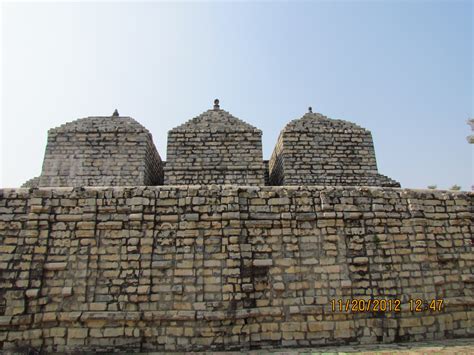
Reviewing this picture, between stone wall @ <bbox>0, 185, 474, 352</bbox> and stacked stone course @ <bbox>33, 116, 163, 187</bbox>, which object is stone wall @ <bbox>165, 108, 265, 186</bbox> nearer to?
stacked stone course @ <bbox>33, 116, 163, 187</bbox>

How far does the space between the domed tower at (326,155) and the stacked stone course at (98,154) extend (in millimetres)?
4548

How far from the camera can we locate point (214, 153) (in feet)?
31.3

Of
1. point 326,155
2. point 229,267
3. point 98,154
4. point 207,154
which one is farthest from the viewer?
point 326,155

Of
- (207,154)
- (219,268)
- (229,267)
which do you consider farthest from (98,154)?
(229,267)

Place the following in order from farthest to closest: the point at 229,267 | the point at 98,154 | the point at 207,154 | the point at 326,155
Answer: the point at 326,155 < the point at 207,154 < the point at 98,154 < the point at 229,267

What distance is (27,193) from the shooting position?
19.3 ft

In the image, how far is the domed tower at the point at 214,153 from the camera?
30.3 ft

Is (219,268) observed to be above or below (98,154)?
below

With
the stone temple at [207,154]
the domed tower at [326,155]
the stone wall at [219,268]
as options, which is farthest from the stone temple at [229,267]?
the stone temple at [207,154]

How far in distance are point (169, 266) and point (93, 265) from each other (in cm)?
140

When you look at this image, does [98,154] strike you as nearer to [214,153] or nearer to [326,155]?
[214,153]

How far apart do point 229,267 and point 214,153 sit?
4692 millimetres

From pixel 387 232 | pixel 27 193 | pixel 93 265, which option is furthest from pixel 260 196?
pixel 27 193

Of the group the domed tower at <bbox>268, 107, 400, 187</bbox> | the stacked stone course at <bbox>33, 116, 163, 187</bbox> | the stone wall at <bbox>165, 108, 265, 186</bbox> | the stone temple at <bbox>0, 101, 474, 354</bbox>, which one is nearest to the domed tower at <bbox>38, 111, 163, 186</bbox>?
the stacked stone course at <bbox>33, 116, 163, 187</bbox>
